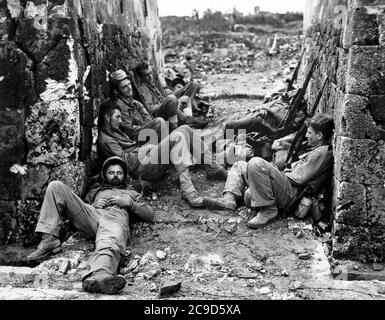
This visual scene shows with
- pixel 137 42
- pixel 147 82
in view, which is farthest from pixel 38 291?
A: pixel 137 42

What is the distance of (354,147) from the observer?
12.3 ft

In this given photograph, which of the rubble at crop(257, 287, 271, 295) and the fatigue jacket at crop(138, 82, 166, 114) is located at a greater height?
the fatigue jacket at crop(138, 82, 166, 114)

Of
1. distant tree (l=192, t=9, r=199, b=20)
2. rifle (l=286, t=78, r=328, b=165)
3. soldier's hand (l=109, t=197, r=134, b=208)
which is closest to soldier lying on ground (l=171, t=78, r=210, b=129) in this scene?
rifle (l=286, t=78, r=328, b=165)

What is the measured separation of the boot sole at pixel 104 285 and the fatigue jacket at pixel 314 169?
2044mm

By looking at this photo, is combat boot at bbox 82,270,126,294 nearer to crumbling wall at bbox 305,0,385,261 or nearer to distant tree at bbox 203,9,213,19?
crumbling wall at bbox 305,0,385,261

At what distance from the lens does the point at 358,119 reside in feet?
12.2

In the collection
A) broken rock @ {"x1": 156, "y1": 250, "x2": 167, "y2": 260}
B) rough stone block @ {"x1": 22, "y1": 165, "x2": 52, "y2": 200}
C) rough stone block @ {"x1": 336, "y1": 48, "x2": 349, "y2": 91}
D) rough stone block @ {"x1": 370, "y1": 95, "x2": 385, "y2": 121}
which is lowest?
broken rock @ {"x1": 156, "y1": 250, "x2": 167, "y2": 260}

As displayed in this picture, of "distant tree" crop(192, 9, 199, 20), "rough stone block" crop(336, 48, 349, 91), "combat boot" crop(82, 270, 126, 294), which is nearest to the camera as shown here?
"combat boot" crop(82, 270, 126, 294)

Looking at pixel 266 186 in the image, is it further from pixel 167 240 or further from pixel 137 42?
pixel 137 42

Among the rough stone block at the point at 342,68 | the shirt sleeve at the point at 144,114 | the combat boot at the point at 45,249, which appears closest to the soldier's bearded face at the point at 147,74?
the shirt sleeve at the point at 144,114

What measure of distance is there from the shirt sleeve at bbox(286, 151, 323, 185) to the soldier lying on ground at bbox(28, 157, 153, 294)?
1531 mm

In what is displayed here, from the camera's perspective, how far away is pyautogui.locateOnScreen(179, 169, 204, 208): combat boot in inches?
195

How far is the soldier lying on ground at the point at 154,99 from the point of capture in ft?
21.0

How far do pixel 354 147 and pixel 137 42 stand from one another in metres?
5.02
